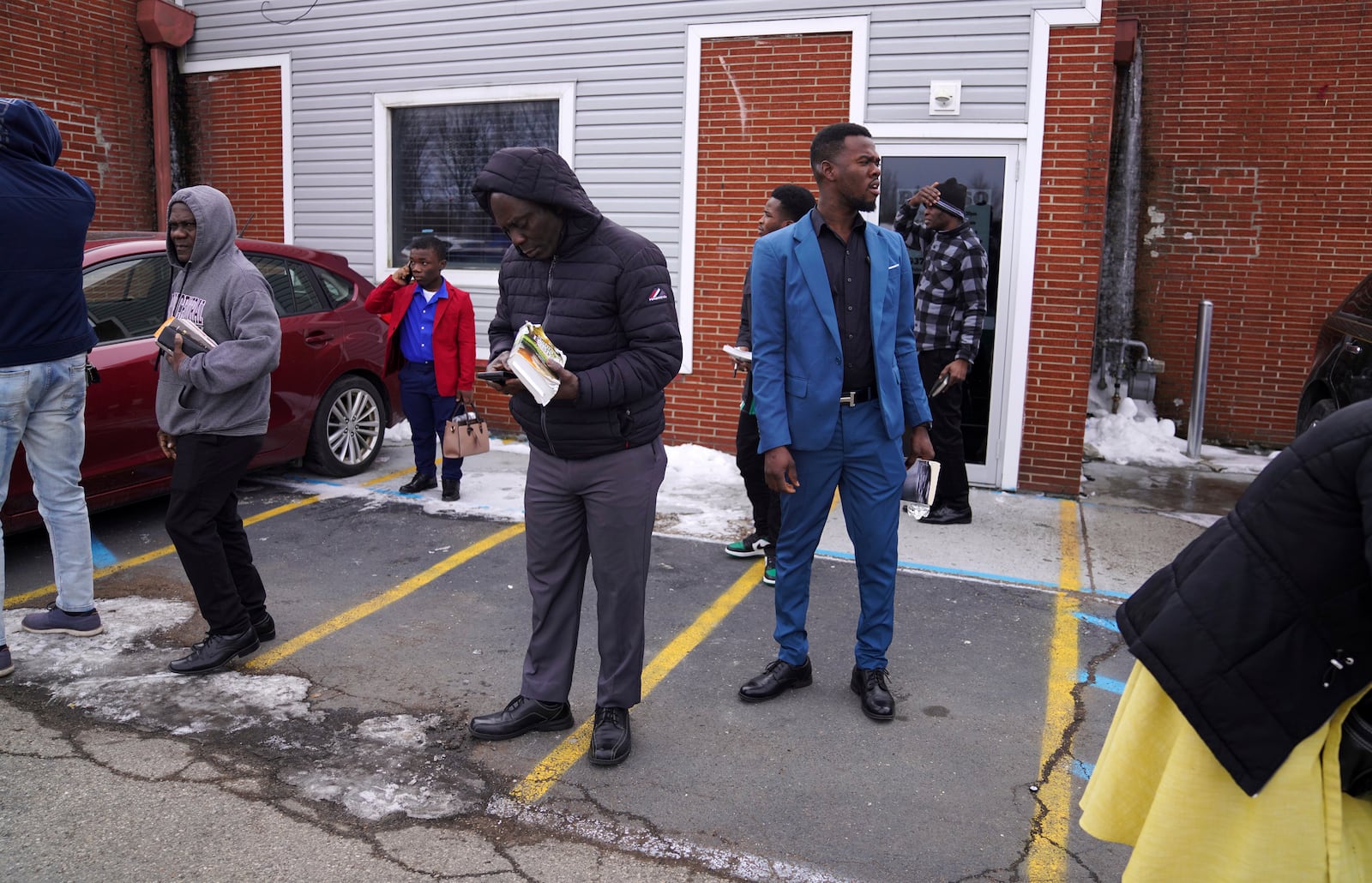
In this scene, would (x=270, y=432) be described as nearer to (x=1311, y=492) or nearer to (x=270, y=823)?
(x=270, y=823)

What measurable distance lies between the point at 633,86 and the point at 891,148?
229 centimetres

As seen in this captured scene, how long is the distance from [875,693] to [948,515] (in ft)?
10.1

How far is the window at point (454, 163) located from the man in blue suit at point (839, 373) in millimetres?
5869

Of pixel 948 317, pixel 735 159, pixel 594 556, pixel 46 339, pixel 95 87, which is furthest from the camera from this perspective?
pixel 95 87

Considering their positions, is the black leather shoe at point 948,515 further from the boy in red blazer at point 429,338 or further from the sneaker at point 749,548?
the boy in red blazer at point 429,338

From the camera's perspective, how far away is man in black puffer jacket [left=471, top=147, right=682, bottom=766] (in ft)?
11.0

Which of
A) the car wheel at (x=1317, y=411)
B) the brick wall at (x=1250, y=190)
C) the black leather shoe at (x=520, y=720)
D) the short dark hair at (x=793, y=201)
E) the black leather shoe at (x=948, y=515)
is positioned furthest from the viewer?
the brick wall at (x=1250, y=190)

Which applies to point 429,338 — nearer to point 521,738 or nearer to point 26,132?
point 26,132

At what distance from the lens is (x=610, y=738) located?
3617 mm

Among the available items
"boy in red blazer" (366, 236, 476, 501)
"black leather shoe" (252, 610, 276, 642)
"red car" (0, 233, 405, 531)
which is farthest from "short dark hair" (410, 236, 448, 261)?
"black leather shoe" (252, 610, 276, 642)

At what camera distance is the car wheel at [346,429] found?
7.39 meters

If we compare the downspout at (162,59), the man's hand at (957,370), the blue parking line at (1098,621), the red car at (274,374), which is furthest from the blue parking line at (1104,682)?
the downspout at (162,59)

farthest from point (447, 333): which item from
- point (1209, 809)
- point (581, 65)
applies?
point (1209, 809)

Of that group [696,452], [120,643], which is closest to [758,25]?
[696,452]
